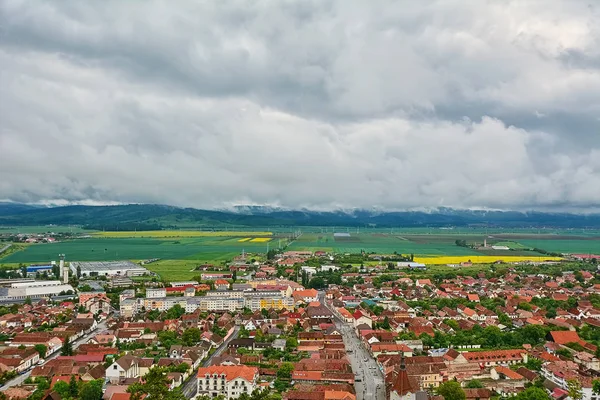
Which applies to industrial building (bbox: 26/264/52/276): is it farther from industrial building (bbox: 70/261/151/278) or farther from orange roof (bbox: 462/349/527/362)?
orange roof (bbox: 462/349/527/362)

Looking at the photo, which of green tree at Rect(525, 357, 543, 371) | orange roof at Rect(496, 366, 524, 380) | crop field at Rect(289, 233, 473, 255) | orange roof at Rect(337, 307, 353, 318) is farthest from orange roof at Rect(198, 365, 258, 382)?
crop field at Rect(289, 233, 473, 255)

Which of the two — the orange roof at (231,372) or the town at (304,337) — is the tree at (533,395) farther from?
the orange roof at (231,372)

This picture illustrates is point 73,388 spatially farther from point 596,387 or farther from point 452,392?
point 596,387

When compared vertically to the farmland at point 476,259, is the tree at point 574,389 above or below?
below

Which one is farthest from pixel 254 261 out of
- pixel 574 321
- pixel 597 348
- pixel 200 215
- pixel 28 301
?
pixel 200 215

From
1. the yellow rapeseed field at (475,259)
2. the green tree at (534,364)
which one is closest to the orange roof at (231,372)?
the green tree at (534,364)
